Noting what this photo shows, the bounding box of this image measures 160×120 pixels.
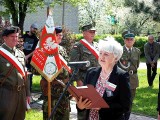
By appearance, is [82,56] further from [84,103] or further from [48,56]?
[84,103]

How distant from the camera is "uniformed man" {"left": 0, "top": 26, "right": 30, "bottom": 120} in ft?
19.4

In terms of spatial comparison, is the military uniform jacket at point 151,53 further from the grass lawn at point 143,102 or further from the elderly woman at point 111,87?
the elderly woman at point 111,87

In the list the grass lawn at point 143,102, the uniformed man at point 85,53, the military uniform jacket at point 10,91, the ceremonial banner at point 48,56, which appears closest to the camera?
the military uniform jacket at point 10,91

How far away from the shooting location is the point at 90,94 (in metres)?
3.86

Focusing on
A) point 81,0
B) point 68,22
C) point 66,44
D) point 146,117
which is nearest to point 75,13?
point 68,22

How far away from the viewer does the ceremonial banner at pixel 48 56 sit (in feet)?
20.6

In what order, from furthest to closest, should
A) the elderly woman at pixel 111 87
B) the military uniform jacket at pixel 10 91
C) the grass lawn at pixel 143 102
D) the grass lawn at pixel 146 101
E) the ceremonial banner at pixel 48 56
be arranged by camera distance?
1. the grass lawn at pixel 146 101
2. the grass lawn at pixel 143 102
3. the ceremonial banner at pixel 48 56
4. the military uniform jacket at pixel 10 91
5. the elderly woman at pixel 111 87

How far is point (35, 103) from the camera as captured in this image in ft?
33.8

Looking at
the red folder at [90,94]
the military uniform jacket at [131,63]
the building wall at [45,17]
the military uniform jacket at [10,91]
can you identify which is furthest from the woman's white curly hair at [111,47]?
the building wall at [45,17]

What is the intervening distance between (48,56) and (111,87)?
2.52 m

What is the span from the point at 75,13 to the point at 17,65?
3796 centimetres

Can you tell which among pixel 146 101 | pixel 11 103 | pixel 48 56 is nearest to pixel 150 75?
pixel 146 101

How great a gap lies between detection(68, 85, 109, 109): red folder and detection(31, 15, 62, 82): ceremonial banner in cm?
232

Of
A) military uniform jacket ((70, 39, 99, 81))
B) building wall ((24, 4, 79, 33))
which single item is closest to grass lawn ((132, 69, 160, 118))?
military uniform jacket ((70, 39, 99, 81))
